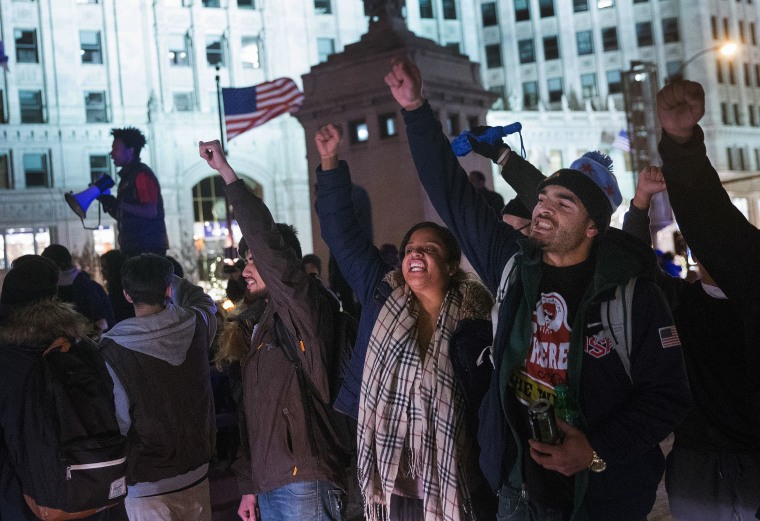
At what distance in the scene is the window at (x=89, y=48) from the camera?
154 ft

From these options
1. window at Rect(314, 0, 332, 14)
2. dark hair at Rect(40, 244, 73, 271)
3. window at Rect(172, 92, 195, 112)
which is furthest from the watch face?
window at Rect(314, 0, 332, 14)

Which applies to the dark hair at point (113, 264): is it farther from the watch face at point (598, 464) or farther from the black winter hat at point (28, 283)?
the watch face at point (598, 464)

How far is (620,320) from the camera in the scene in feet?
9.89

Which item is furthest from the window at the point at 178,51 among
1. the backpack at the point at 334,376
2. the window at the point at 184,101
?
the backpack at the point at 334,376

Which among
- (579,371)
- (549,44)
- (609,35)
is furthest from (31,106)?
(579,371)

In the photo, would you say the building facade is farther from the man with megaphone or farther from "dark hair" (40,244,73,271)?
"dark hair" (40,244,73,271)

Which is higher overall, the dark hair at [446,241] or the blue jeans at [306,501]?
the dark hair at [446,241]

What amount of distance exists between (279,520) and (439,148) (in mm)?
1951

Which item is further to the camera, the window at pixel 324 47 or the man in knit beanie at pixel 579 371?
the window at pixel 324 47

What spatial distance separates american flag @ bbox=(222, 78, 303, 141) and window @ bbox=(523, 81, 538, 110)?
43.3m

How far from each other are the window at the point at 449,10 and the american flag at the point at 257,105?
3945 cm

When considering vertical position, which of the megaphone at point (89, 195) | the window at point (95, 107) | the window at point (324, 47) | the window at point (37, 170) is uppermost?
the window at point (324, 47)

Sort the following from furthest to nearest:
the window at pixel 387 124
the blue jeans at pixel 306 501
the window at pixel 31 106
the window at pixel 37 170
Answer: the window at pixel 31 106 → the window at pixel 37 170 → the window at pixel 387 124 → the blue jeans at pixel 306 501

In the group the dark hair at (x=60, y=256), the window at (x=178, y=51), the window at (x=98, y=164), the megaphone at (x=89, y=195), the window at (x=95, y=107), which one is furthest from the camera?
the window at (x=178, y=51)
